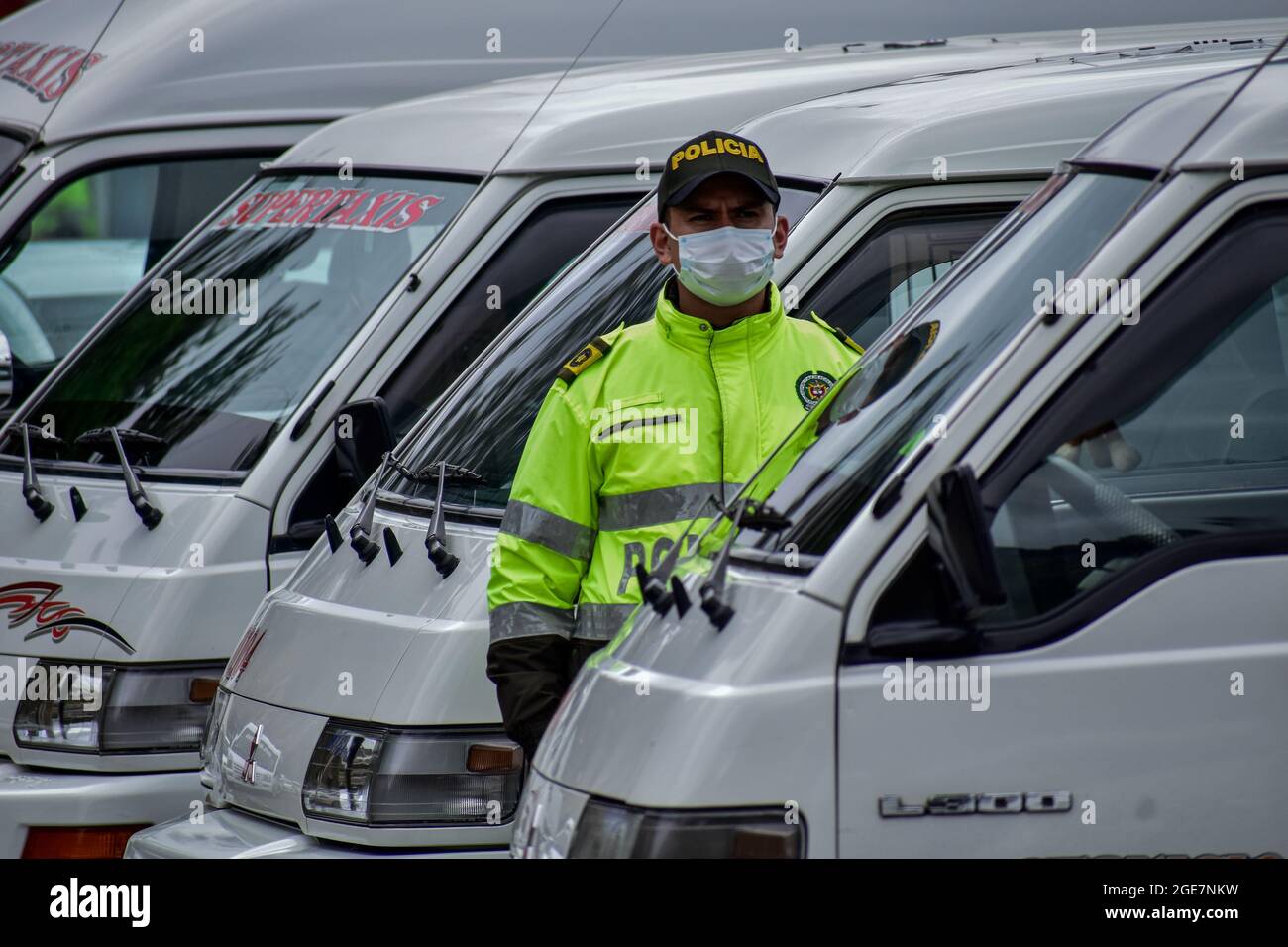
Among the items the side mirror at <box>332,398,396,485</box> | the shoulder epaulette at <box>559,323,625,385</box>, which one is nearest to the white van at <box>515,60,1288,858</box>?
the shoulder epaulette at <box>559,323,625,385</box>

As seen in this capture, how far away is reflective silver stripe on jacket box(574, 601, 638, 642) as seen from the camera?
392 centimetres

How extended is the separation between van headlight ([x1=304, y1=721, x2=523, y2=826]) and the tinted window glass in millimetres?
1471

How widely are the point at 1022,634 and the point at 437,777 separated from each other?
5.45ft

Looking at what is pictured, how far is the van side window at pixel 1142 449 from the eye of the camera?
3.08m

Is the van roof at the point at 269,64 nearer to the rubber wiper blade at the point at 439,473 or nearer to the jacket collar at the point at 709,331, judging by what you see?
the rubber wiper blade at the point at 439,473

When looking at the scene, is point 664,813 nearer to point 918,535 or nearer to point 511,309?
point 918,535

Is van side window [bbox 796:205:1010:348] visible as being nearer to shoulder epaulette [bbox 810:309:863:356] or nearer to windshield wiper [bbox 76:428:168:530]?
shoulder epaulette [bbox 810:309:863:356]

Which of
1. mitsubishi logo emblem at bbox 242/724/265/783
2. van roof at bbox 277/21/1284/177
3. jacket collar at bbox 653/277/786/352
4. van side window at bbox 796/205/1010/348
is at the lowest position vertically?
mitsubishi logo emblem at bbox 242/724/265/783

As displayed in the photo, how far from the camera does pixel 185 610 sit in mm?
5328

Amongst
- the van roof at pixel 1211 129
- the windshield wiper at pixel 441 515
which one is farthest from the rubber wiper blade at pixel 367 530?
the van roof at pixel 1211 129

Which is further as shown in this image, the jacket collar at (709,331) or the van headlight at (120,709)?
the van headlight at (120,709)

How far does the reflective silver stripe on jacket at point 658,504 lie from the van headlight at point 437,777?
63cm

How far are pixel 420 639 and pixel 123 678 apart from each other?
1315mm
